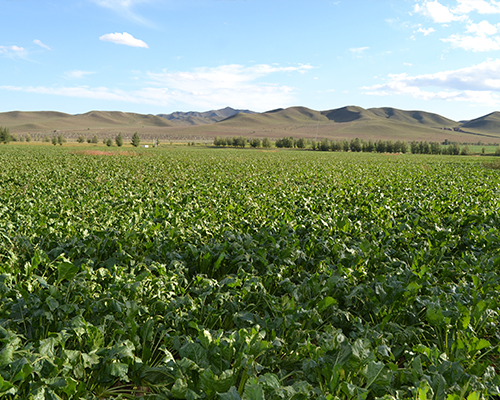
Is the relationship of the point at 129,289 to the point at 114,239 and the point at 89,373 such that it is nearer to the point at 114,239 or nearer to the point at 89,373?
the point at 89,373

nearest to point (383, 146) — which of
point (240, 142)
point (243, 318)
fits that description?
point (240, 142)

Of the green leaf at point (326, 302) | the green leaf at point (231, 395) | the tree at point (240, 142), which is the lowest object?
the green leaf at point (231, 395)

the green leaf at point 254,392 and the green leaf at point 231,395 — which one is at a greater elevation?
the green leaf at point 254,392

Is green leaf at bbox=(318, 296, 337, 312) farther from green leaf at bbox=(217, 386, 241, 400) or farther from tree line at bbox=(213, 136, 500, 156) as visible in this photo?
tree line at bbox=(213, 136, 500, 156)

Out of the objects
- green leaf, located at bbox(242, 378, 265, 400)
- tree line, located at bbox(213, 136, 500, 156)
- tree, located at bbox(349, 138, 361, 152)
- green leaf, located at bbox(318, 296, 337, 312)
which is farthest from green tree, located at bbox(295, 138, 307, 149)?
green leaf, located at bbox(242, 378, 265, 400)

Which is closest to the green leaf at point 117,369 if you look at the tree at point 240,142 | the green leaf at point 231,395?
the green leaf at point 231,395

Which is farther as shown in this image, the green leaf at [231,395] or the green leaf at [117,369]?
the green leaf at [117,369]

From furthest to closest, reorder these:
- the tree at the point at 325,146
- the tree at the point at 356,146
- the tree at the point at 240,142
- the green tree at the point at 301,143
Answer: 1. the tree at the point at 240,142
2. the green tree at the point at 301,143
3. the tree at the point at 325,146
4. the tree at the point at 356,146

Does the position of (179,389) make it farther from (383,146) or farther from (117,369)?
(383,146)

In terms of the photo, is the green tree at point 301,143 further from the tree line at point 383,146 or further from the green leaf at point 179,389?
the green leaf at point 179,389

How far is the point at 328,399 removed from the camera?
2436 millimetres

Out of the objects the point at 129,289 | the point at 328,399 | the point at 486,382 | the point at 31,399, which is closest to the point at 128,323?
the point at 129,289

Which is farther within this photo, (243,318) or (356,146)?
(356,146)

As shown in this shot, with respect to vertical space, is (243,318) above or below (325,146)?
below
